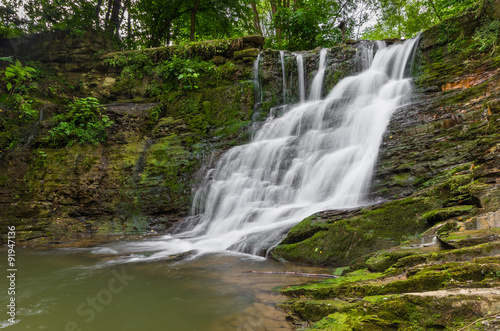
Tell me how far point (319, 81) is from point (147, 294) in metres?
9.36

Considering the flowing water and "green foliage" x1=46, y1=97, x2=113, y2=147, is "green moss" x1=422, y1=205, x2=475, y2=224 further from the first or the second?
"green foliage" x1=46, y1=97, x2=113, y2=147

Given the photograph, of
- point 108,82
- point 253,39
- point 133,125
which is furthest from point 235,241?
point 108,82

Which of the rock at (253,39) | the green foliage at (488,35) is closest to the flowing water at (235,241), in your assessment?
the green foliage at (488,35)

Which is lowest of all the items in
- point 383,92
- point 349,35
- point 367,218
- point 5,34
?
point 367,218

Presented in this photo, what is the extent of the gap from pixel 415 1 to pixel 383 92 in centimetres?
1234

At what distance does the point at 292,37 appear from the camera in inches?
568

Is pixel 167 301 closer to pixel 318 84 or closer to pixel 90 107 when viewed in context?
pixel 90 107

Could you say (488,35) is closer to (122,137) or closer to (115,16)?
(122,137)

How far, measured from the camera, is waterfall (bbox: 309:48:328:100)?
10.6 meters

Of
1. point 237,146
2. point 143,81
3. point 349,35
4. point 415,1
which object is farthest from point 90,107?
point 415,1

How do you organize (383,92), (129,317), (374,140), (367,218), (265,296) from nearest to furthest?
(129,317), (265,296), (367,218), (374,140), (383,92)

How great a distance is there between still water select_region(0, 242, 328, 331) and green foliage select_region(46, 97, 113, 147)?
4.62 meters

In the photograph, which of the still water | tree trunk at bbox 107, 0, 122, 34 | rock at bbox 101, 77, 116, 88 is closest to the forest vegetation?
tree trunk at bbox 107, 0, 122, 34

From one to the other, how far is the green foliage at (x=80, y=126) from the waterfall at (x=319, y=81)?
22.6ft
